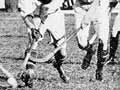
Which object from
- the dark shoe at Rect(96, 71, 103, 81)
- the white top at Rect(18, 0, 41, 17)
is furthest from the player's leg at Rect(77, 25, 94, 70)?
the white top at Rect(18, 0, 41, 17)

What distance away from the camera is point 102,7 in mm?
7488

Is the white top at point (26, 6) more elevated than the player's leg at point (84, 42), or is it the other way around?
the white top at point (26, 6)

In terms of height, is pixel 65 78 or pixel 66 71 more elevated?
pixel 65 78

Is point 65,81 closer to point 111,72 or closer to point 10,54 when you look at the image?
point 111,72

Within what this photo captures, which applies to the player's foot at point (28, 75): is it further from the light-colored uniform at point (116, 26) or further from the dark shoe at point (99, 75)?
the light-colored uniform at point (116, 26)

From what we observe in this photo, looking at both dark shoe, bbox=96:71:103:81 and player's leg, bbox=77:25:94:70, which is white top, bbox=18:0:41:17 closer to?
player's leg, bbox=77:25:94:70

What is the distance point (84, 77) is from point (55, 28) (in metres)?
1.14

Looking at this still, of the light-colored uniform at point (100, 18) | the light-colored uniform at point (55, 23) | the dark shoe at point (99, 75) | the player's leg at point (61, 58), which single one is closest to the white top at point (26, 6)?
the light-colored uniform at point (55, 23)

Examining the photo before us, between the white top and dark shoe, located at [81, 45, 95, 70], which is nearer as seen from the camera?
the white top

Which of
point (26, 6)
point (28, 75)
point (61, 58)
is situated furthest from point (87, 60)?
point (26, 6)

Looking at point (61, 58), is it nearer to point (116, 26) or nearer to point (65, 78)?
point (65, 78)

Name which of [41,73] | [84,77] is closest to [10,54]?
[41,73]

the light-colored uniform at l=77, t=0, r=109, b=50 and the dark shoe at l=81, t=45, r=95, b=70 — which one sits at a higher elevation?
the light-colored uniform at l=77, t=0, r=109, b=50

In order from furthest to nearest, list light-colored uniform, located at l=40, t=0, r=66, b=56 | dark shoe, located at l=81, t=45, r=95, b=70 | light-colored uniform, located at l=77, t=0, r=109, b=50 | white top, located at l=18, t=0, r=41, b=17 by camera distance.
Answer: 1. dark shoe, located at l=81, t=45, r=95, b=70
2. light-colored uniform, located at l=77, t=0, r=109, b=50
3. light-colored uniform, located at l=40, t=0, r=66, b=56
4. white top, located at l=18, t=0, r=41, b=17
